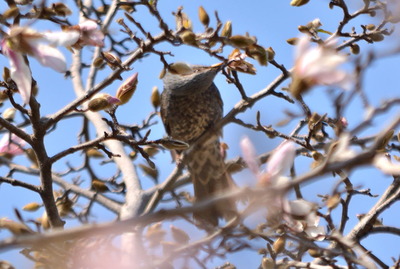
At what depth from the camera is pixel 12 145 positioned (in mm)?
2479

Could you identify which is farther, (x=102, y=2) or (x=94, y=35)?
(x=102, y=2)

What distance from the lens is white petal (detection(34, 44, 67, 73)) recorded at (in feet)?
4.74

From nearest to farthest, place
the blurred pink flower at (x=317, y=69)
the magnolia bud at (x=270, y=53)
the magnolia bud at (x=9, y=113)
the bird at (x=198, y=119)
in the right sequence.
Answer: the blurred pink flower at (x=317, y=69), the magnolia bud at (x=270, y=53), the magnolia bud at (x=9, y=113), the bird at (x=198, y=119)

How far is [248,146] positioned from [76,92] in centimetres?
333

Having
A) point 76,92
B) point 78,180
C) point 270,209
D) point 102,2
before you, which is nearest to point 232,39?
point 270,209

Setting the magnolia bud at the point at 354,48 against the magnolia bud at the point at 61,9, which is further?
the magnolia bud at the point at 354,48

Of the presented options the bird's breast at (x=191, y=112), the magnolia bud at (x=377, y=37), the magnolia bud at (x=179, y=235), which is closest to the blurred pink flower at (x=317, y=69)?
the magnolia bud at (x=179, y=235)

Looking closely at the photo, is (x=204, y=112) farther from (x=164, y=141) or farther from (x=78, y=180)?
(x=164, y=141)

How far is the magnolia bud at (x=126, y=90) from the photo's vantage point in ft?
6.70

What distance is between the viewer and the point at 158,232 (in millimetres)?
1555

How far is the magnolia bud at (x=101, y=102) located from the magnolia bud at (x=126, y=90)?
0.08 meters

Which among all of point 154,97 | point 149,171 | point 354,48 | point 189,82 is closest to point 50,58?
point 354,48

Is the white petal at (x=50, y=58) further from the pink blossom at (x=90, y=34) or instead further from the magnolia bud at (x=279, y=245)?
the magnolia bud at (x=279, y=245)

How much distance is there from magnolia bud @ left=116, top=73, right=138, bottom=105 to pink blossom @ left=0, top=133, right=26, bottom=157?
0.62 meters
